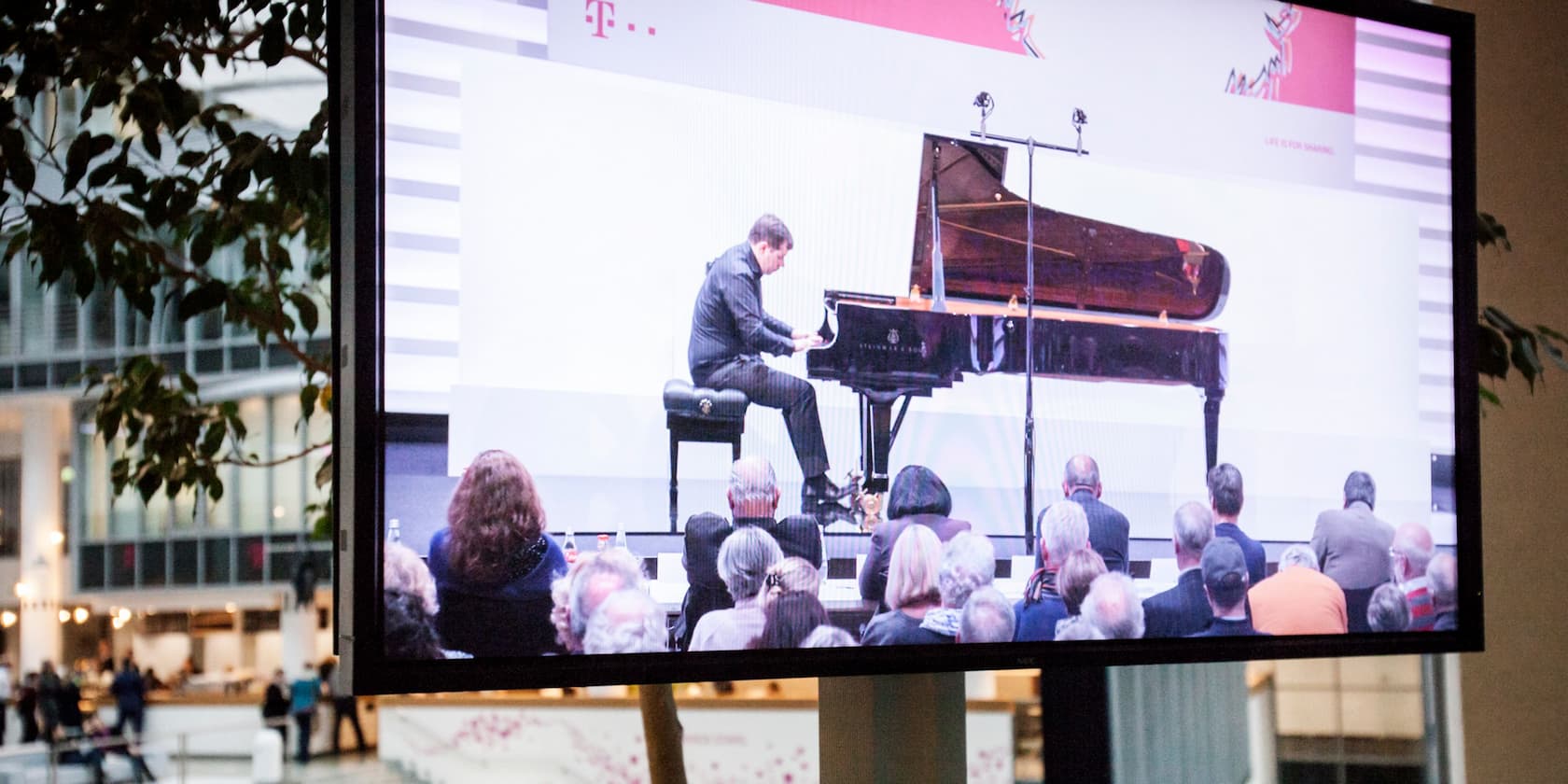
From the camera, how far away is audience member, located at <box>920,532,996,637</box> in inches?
77.7

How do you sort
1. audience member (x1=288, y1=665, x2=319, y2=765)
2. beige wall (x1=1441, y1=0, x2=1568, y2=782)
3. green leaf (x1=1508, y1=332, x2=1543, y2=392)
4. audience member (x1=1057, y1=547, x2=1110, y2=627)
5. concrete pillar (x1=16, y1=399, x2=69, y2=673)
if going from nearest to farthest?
audience member (x1=1057, y1=547, x2=1110, y2=627)
green leaf (x1=1508, y1=332, x2=1543, y2=392)
beige wall (x1=1441, y1=0, x2=1568, y2=782)
audience member (x1=288, y1=665, x2=319, y2=765)
concrete pillar (x1=16, y1=399, x2=69, y2=673)

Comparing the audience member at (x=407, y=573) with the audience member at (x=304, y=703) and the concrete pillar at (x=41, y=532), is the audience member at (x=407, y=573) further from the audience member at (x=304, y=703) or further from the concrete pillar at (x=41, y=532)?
the concrete pillar at (x=41, y=532)

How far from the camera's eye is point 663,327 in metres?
1.82

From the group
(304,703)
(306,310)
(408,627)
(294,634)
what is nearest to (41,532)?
(294,634)

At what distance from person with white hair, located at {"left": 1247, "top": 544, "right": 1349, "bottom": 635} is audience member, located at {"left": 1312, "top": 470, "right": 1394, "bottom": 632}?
18 mm

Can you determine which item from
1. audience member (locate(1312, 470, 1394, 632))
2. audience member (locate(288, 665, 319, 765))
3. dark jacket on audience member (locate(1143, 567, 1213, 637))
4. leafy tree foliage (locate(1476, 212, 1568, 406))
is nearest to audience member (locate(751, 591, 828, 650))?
dark jacket on audience member (locate(1143, 567, 1213, 637))

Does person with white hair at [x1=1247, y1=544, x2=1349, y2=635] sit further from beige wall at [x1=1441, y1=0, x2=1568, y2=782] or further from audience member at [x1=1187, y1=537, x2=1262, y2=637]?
beige wall at [x1=1441, y1=0, x2=1568, y2=782]

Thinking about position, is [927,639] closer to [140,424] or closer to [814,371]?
[814,371]

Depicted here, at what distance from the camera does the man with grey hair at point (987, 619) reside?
6.54 ft

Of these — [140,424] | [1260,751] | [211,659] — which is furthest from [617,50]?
[211,659]

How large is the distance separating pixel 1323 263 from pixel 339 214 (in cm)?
156

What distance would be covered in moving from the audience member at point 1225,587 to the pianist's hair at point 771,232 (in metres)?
0.83

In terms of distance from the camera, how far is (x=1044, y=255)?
2.11 meters

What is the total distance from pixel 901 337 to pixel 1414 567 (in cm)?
105
